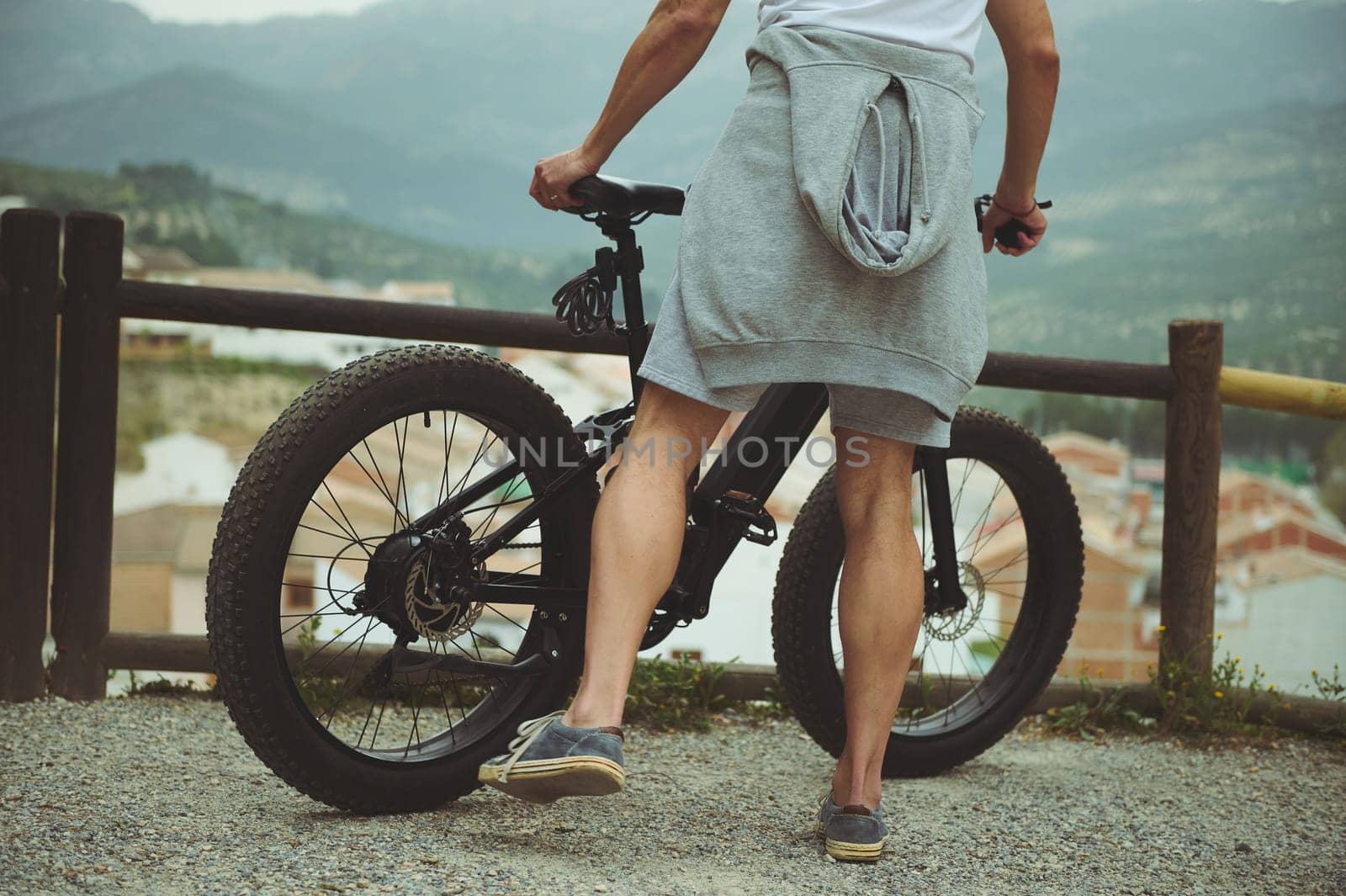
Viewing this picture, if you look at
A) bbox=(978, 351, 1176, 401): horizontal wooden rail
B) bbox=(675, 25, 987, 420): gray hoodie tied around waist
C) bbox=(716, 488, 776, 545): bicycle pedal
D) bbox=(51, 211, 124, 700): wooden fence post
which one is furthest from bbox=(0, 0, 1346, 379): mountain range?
bbox=(675, 25, 987, 420): gray hoodie tied around waist

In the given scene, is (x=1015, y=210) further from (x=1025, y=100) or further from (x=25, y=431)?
(x=25, y=431)

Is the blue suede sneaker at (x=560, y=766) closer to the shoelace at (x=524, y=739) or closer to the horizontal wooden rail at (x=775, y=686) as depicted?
the shoelace at (x=524, y=739)

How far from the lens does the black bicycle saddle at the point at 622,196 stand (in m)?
1.44

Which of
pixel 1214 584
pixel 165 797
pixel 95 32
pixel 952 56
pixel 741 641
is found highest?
pixel 95 32

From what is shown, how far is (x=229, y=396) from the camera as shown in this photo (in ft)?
127

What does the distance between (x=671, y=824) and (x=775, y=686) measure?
788 mm

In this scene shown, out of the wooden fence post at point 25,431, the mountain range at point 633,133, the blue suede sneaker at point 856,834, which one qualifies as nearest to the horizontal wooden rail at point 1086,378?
the blue suede sneaker at point 856,834

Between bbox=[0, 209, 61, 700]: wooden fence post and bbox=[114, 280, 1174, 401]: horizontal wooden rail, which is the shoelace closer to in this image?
bbox=[114, 280, 1174, 401]: horizontal wooden rail

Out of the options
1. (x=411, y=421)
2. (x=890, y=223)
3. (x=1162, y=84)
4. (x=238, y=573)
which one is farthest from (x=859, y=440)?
(x=1162, y=84)

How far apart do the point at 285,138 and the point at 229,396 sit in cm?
3375

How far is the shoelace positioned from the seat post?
1.64ft

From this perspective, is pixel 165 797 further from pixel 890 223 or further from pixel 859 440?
pixel 890 223

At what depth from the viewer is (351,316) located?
2.14 meters

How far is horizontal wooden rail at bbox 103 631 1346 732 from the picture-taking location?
7.09 feet
